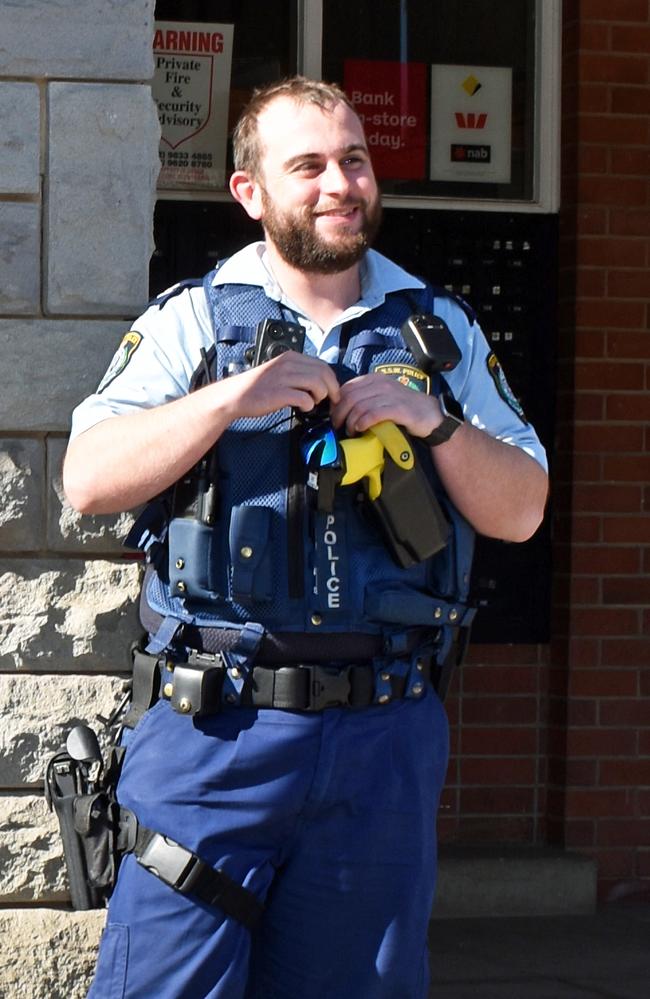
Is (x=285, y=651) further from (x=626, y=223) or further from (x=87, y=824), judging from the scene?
(x=626, y=223)

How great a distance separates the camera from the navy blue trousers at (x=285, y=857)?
306 centimetres

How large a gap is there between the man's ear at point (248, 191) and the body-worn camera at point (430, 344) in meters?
0.40

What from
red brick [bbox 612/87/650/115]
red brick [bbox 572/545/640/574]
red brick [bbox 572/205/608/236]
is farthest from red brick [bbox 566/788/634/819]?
red brick [bbox 612/87/650/115]

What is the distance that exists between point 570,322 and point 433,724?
2965mm

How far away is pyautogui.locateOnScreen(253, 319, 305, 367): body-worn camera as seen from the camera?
2984 mm

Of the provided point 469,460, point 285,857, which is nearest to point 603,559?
point 469,460

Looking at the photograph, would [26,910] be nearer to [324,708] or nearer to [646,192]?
[324,708]

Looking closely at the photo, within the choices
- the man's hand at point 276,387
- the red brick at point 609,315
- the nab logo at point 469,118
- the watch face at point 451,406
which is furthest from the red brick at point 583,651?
the man's hand at point 276,387

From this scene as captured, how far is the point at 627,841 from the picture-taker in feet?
19.6

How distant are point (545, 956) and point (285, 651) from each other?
279cm

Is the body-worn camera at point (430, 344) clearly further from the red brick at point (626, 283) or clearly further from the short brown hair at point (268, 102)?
the red brick at point (626, 283)

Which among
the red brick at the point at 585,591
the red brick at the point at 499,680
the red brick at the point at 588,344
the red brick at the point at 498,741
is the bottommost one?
the red brick at the point at 498,741

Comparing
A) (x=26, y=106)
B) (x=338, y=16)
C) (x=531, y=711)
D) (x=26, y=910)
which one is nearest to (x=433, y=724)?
(x=26, y=910)

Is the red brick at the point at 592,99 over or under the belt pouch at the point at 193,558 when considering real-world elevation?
over
